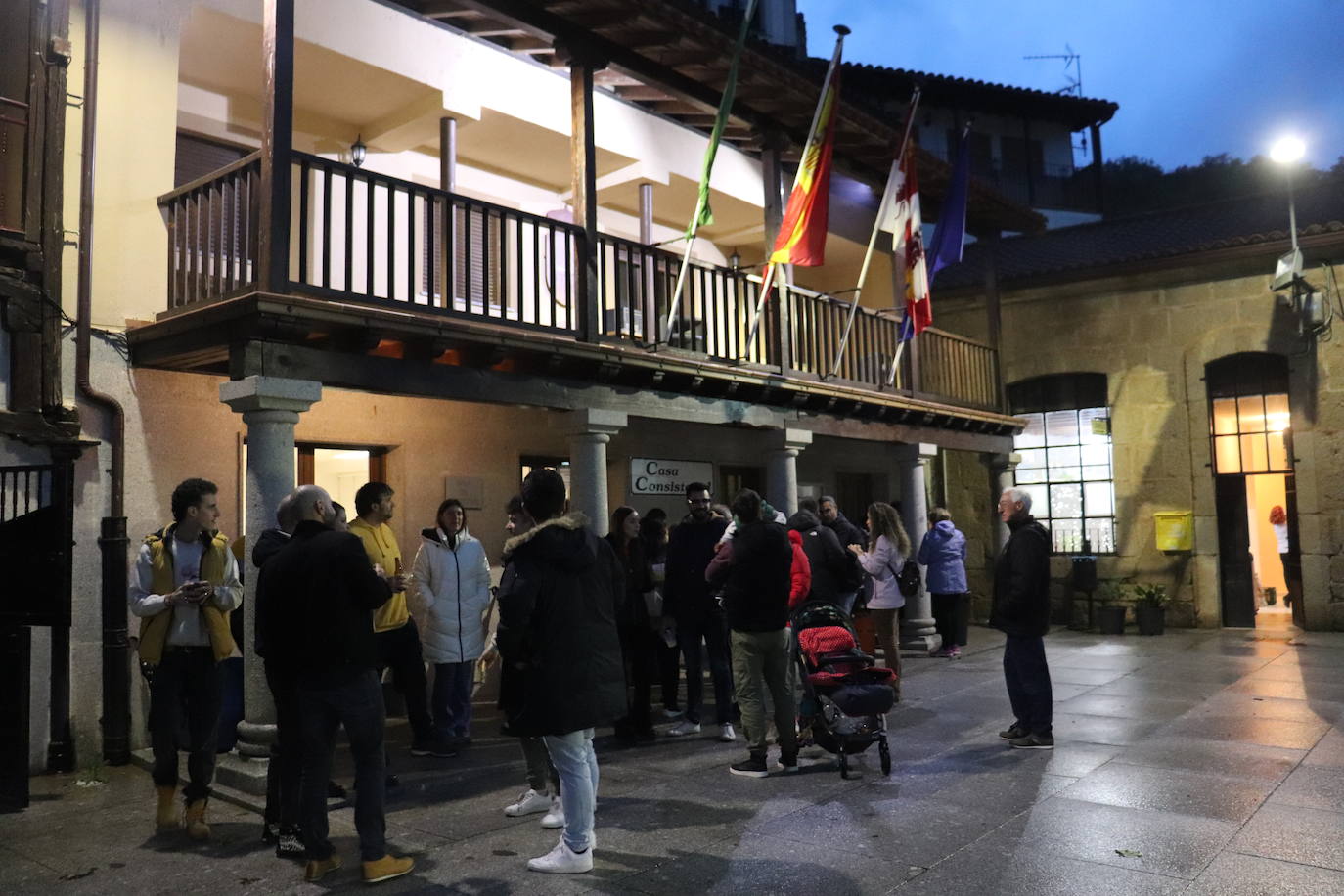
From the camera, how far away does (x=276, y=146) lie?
666 centimetres

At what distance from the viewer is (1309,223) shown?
1534 centimetres

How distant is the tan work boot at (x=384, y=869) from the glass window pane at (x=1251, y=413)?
1414cm

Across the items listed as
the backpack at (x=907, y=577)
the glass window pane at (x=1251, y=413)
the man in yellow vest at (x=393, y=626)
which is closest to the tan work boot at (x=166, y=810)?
the man in yellow vest at (x=393, y=626)

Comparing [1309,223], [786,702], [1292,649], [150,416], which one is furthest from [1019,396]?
[150,416]

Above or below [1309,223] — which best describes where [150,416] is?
below

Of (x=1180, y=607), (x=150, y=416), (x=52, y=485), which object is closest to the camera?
(x=52, y=485)

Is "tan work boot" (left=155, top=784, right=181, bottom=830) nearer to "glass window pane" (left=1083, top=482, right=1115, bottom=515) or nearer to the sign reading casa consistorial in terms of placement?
the sign reading casa consistorial

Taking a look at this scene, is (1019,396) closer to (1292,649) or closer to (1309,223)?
(1309,223)

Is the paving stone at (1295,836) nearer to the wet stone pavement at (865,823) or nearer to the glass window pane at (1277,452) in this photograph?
the wet stone pavement at (865,823)

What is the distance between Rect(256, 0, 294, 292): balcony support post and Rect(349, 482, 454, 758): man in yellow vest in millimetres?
1512

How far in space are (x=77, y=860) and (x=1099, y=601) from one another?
13.9m

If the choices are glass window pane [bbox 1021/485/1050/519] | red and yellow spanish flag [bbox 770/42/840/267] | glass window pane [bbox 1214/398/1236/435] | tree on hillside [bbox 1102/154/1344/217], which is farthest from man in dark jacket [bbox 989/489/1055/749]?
tree on hillside [bbox 1102/154/1344/217]

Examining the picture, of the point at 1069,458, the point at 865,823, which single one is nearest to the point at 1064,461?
the point at 1069,458

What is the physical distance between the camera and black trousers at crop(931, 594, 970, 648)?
12047 mm
